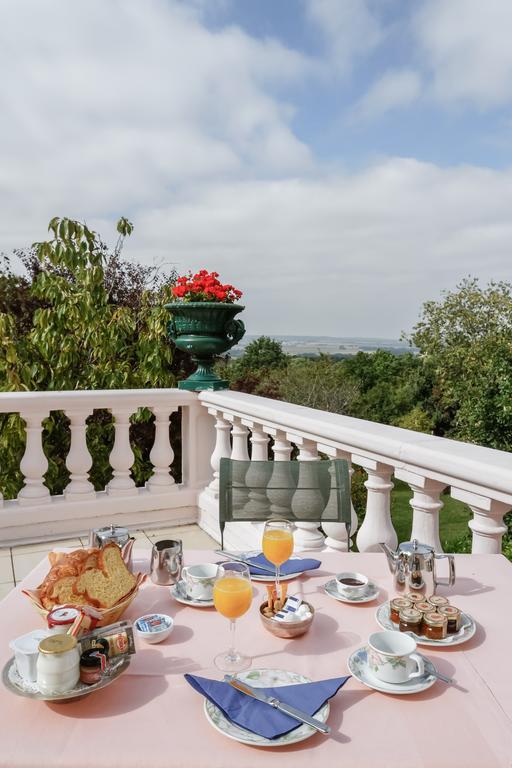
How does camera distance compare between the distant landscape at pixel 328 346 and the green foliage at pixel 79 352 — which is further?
the distant landscape at pixel 328 346

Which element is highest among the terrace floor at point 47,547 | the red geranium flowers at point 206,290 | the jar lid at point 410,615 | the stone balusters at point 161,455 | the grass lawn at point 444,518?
the red geranium flowers at point 206,290

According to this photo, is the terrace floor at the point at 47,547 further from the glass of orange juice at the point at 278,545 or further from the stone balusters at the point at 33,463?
the glass of orange juice at the point at 278,545

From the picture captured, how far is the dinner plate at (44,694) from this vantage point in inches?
36.4

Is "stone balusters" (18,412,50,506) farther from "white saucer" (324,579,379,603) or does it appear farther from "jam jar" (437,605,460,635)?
"jam jar" (437,605,460,635)

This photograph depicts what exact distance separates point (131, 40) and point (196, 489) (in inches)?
143

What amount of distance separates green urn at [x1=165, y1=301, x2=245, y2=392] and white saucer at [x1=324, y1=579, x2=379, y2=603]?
8.30 feet

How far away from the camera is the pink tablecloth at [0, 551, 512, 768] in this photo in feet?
2.66

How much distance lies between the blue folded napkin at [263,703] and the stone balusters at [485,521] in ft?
2.94

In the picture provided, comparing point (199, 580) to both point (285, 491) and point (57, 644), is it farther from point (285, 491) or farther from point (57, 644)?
point (285, 491)

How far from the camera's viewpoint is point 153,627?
1.18 m

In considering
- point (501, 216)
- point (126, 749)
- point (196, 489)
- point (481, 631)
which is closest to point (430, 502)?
point (481, 631)

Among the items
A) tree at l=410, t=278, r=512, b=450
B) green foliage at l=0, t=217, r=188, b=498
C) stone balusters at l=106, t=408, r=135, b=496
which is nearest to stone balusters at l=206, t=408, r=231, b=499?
stone balusters at l=106, t=408, r=135, b=496

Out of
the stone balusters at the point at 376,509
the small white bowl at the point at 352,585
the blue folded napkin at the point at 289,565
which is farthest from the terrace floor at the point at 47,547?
the small white bowl at the point at 352,585

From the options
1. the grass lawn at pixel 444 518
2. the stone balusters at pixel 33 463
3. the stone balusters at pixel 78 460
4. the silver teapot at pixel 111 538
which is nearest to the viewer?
the silver teapot at pixel 111 538
